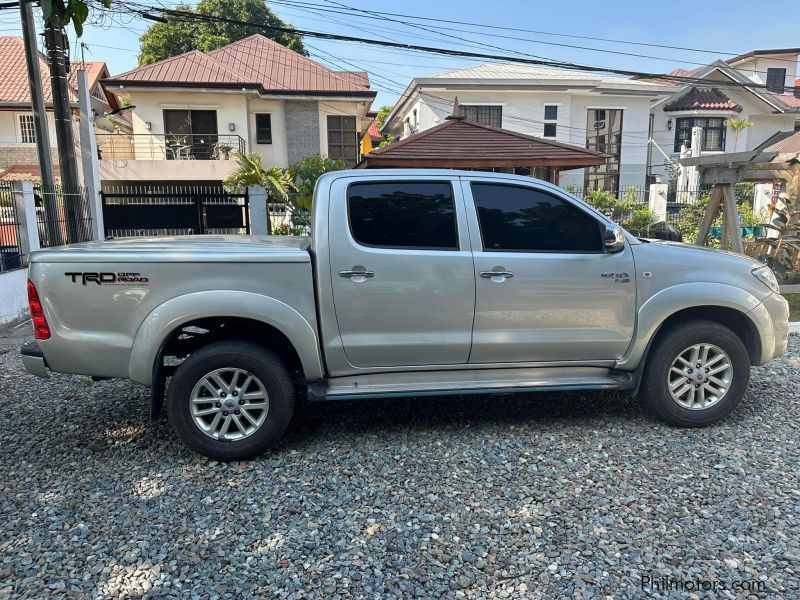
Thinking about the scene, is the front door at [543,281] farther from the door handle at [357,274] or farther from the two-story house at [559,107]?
the two-story house at [559,107]

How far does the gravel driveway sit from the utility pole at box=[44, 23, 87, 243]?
6.00 m

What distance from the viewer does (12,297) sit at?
8477 mm

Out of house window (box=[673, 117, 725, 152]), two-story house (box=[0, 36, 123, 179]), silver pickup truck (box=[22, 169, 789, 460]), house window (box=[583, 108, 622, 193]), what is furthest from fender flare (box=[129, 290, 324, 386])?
house window (box=[673, 117, 725, 152])

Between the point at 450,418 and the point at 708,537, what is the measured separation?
2051 mm

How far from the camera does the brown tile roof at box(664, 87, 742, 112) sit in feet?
85.5

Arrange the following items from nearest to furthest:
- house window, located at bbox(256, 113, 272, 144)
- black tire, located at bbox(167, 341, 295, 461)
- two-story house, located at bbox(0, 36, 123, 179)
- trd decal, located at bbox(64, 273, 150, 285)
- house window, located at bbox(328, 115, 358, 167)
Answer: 1. trd decal, located at bbox(64, 273, 150, 285)
2. black tire, located at bbox(167, 341, 295, 461)
3. house window, located at bbox(256, 113, 272, 144)
4. house window, located at bbox(328, 115, 358, 167)
5. two-story house, located at bbox(0, 36, 123, 179)

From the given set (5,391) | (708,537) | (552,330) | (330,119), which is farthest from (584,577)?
(330,119)

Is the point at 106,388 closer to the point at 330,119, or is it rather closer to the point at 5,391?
the point at 5,391

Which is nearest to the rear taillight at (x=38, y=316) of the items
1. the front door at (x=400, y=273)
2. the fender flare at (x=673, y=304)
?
the front door at (x=400, y=273)

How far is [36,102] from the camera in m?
9.75

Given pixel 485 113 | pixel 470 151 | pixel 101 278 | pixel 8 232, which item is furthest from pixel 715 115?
pixel 101 278

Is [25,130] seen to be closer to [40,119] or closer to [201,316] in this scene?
[40,119]

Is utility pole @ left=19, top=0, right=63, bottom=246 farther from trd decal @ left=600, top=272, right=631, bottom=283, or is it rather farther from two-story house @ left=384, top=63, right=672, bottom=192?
two-story house @ left=384, top=63, right=672, bottom=192

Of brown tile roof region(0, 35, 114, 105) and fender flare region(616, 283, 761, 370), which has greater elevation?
brown tile roof region(0, 35, 114, 105)
